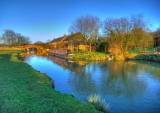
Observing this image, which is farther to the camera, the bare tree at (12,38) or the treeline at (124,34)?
the bare tree at (12,38)

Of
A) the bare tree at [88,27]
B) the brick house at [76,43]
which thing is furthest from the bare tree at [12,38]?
the bare tree at [88,27]

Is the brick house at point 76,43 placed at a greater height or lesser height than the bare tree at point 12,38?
lesser

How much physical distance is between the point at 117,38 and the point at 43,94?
2157cm

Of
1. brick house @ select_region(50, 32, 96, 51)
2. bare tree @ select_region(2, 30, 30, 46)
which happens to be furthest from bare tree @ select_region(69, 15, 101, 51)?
bare tree @ select_region(2, 30, 30, 46)

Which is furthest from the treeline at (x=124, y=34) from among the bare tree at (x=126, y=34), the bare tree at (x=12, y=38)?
the bare tree at (x=12, y=38)

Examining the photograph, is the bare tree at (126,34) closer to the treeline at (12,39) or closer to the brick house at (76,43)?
the brick house at (76,43)

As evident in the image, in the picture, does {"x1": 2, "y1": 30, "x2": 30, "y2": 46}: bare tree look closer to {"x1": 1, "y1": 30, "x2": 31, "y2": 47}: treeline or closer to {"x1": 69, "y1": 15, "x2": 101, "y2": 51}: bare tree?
{"x1": 1, "y1": 30, "x2": 31, "y2": 47}: treeline

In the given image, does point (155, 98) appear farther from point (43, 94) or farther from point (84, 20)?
point (84, 20)

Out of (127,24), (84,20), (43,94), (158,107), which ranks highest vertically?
(84,20)

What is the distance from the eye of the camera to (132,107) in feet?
15.4

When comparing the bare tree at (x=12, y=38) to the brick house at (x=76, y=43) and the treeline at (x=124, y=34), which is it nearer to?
the brick house at (x=76, y=43)

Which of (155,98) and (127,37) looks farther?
(127,37)

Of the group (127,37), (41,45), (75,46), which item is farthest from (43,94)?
(41,45)

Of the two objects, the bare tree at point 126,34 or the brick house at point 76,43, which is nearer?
→ the bare tree at point 126,34
